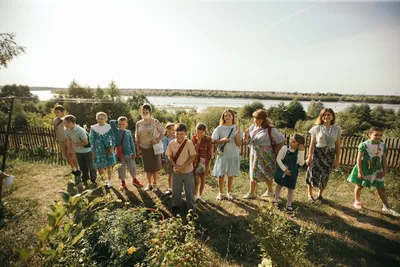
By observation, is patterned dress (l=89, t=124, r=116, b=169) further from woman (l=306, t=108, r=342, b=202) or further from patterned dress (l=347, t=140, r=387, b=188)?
patterned dress (l=347, t=140, r=387, b=188)

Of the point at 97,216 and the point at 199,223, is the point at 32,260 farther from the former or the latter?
the point at 199,223

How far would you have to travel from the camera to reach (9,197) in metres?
4.88

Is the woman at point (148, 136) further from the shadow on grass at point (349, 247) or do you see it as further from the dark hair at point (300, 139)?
the shadow on grass at point (349, 247)

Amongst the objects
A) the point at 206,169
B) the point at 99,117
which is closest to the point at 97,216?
the point at 206,169

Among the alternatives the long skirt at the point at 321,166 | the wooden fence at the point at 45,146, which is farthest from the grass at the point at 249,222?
the wooden fence at the point at 45,146

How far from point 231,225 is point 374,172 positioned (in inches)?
118

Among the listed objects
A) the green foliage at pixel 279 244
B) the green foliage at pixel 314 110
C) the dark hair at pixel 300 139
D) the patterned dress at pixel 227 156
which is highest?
the dark hair at pixel 300 139

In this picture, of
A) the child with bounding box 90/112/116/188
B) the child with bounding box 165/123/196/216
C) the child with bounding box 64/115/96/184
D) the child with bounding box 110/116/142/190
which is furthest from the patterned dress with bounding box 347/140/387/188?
the child with bounding box 64/115/96/184

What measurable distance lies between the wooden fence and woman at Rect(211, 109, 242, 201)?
3886mm

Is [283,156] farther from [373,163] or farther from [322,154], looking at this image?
[373,163]

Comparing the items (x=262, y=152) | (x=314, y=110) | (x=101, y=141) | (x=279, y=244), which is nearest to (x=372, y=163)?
(x=262, y=152)

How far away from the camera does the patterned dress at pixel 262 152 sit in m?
4.00

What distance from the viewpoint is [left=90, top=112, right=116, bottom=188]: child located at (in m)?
4.73

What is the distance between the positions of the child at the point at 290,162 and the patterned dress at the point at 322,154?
0.72 metres
